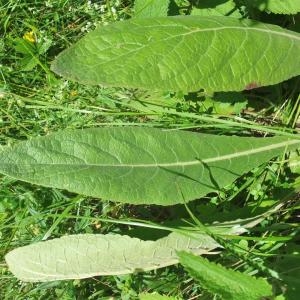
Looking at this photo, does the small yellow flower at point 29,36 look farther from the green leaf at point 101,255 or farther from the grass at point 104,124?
the green leaf at point 101,255

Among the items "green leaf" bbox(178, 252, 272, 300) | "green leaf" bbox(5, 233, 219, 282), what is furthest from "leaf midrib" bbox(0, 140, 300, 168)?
"green leaf" bbox(178, 252, 272, 300)

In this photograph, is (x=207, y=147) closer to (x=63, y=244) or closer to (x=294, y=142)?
(x=294, y=142)

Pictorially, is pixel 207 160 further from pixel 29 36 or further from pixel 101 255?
pixel 29 36

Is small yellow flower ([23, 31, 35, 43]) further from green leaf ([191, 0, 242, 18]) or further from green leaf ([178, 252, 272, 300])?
green leaf ([178, 252, 272, 300])

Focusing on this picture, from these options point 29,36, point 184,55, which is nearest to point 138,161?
point 184,55

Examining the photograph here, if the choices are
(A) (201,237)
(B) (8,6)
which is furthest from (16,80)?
(A) (201,237)

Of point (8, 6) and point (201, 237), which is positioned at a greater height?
point (8, 6)
